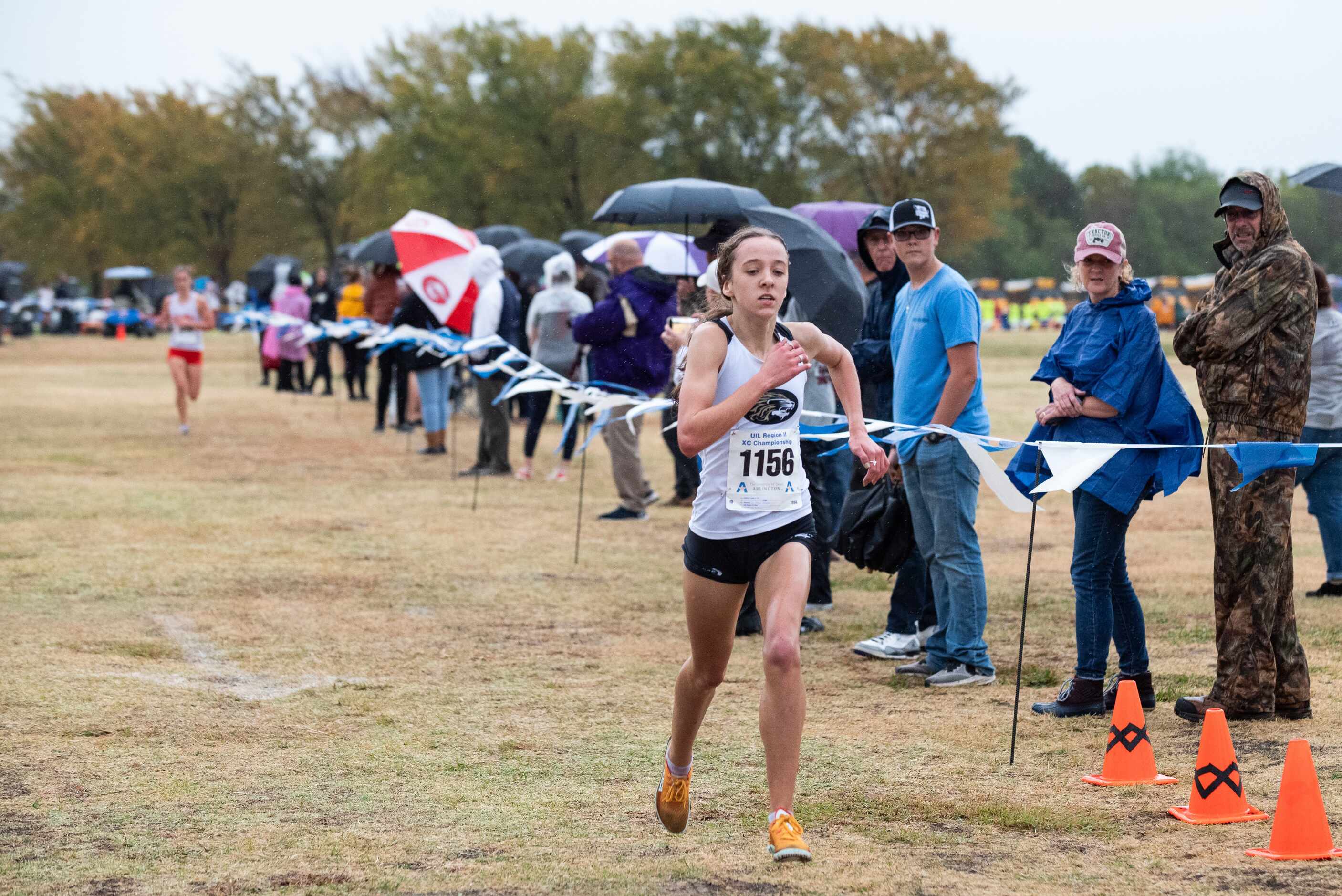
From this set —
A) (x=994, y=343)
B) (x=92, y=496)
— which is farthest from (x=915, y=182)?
(x=92, y=496)

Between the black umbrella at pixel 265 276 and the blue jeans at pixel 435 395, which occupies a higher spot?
the black umbrella at pixel 265 276

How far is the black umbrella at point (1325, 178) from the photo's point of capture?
317 inches

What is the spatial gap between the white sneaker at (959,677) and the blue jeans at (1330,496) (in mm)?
3033

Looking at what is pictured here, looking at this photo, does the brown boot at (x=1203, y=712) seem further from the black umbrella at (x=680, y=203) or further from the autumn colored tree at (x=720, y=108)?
the autumn colored tree at (x=720, y=108)

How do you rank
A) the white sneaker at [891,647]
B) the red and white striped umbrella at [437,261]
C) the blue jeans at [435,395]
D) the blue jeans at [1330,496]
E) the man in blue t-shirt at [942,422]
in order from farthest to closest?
1. the blue jeans at [435,395]
2. the red and white striped umbrella at [437,261]
3. the blue jeans at [1330,496]
4. the white sneaker at [891,647]
5. the man in blue t-shirt at [942,422]

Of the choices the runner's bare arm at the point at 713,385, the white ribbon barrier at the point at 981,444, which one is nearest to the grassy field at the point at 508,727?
the white ribbon barrier at the point at 981,444

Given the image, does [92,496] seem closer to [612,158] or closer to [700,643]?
[700,643]

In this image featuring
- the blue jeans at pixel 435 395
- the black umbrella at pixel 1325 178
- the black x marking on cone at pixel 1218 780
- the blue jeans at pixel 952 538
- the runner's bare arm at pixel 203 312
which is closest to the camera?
the black x marking on cone at pixel 1218 780

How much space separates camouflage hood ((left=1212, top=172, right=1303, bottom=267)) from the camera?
18.7 feet

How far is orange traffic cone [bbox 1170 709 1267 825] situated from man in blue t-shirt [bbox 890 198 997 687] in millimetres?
2055

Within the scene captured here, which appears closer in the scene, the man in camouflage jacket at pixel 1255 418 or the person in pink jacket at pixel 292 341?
the man in camouflage jacket at pixel 1255 418

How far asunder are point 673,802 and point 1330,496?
5702 millimetres

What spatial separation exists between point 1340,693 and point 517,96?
49.1m

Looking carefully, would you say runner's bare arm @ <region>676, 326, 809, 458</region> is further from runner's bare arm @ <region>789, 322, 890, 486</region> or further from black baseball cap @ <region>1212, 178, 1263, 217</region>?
black baseball cap @ <region>1212, 178, 1263, 217</region>
